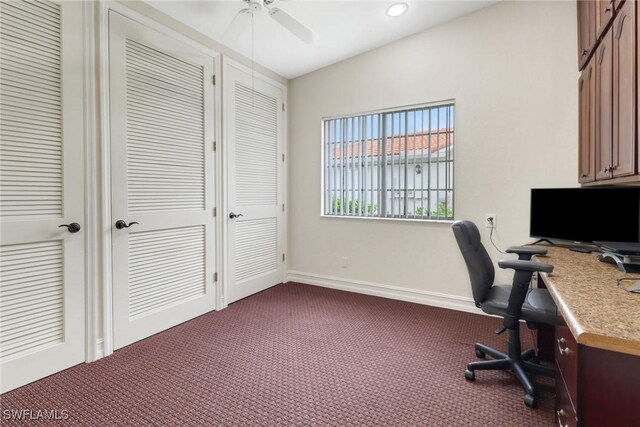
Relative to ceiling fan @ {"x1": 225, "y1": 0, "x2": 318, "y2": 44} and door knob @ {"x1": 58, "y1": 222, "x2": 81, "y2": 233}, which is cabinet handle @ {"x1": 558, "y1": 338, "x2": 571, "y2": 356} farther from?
door knob @ {"x1": 58, "y1": 222, "x2": 81, "y2": 233}

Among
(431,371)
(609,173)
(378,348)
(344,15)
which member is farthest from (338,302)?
(344,15)

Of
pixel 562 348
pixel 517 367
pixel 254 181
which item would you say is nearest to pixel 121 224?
pixel 254 181

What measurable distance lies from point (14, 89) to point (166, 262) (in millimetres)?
1507

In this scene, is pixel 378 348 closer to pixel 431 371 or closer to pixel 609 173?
pixel 431 371

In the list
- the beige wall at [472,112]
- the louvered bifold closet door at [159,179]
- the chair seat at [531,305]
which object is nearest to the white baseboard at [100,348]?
the louvered bifold closet door at [159,179]

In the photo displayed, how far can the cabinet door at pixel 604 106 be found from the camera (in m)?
1.80

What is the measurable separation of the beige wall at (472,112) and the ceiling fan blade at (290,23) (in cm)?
139

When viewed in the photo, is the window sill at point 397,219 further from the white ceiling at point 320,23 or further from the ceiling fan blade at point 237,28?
the ceiling fan blade at point 237,28

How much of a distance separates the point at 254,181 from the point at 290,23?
177 centimetres

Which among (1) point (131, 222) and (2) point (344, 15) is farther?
(2) point (344, 15)

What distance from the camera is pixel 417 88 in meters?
3.34

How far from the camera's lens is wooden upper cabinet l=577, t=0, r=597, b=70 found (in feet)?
6.97

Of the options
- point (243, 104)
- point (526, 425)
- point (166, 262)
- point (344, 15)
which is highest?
point (344, 15)

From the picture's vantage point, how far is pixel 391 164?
361 cm
